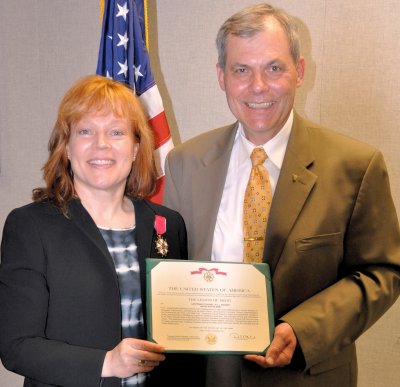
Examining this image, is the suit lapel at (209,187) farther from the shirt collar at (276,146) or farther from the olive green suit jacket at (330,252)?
the olive green suit jacket at (330,252)

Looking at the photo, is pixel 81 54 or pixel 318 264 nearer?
pixel 318 264

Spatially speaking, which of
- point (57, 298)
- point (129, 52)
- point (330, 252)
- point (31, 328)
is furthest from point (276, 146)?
point (129, 52)

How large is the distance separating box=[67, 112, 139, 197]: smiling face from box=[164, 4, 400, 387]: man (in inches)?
16.8

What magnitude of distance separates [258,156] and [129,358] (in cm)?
90

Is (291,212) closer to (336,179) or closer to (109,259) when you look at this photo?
(336,179)

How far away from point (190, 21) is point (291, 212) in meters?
2.15

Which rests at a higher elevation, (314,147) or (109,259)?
(314,147)

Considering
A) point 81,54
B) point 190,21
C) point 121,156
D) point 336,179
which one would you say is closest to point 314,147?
point 336,179

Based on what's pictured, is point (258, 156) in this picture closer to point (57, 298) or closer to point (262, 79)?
point (262, 79)

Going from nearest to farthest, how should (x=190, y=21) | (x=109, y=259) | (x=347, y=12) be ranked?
(x=109, y=259) → (x=347, y=12) → (x=190, y=21)

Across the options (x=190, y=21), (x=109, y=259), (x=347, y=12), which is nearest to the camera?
(x=109, y=259)

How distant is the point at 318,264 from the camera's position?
2.16 m

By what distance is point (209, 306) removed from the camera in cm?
199

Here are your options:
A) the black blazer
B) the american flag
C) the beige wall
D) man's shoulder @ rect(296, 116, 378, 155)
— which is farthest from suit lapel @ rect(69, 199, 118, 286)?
the beige wall
